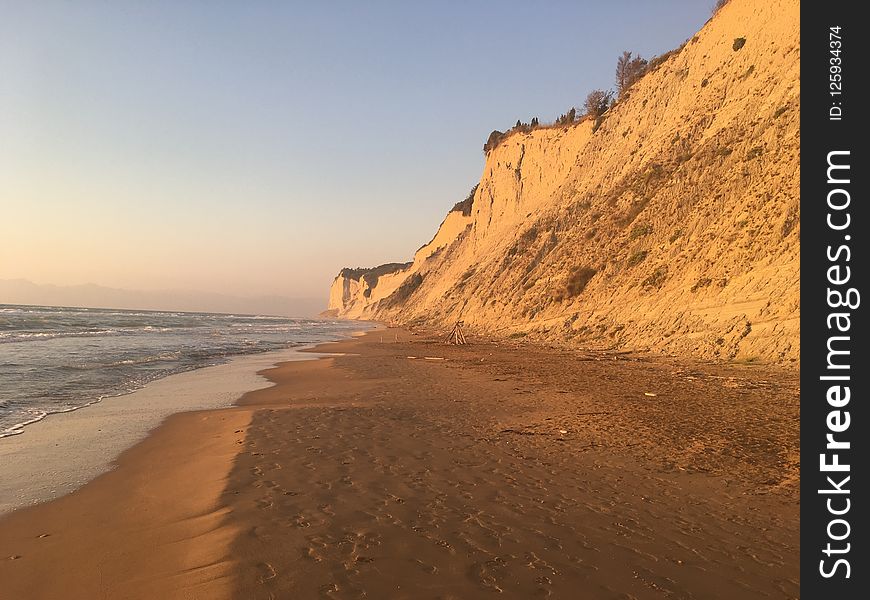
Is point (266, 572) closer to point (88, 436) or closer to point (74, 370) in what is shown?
point (88, 436)

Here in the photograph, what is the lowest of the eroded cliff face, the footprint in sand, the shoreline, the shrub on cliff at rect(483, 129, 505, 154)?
the shoreline

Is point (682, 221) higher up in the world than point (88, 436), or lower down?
higher up

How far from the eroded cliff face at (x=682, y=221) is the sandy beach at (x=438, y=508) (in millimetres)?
8905

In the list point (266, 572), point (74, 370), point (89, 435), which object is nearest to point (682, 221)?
point (89, 435)

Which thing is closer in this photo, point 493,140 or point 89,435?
point 89,435

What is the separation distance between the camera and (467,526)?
452 centimetres

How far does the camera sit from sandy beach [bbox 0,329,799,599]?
364cm

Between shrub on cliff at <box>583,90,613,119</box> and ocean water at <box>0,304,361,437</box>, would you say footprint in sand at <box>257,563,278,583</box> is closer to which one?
ocean water at <box>0,304,361,437</box>

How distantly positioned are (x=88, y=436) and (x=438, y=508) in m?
6.92

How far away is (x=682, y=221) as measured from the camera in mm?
23828

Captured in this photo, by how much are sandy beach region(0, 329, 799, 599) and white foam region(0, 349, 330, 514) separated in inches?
16.3

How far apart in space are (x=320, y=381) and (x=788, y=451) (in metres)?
12.0

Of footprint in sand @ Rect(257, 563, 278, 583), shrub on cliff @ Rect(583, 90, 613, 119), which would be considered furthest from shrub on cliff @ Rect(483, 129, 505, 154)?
footprint in sand @ Rect(257, 563, 278, 583)

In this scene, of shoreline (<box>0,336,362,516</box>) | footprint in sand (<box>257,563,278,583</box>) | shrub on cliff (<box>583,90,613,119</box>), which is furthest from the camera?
shrub on cliff (<box>583,90,613,119</box>)
